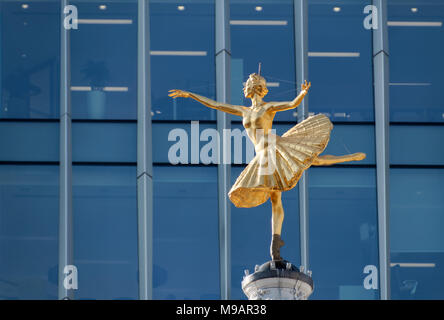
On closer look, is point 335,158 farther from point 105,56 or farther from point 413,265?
point 105,56

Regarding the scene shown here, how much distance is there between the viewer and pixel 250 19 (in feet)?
107

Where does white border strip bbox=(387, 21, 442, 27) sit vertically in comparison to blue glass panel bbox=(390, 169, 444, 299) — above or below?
above

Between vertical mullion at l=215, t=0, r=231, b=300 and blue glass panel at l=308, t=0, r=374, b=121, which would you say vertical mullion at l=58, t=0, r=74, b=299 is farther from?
blue glass panel at l=308, t=0, r=374, b=121

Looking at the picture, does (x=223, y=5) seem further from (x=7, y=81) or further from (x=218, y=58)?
(x=7, y=81)

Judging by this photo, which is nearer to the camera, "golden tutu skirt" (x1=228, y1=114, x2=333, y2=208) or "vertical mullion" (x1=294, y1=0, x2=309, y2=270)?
"golden tutu skirt" (x1=228, y1=114, x2=333, y2=208)

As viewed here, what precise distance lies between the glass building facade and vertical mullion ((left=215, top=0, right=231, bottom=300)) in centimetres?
4

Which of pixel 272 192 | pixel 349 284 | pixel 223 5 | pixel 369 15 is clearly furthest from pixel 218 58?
pixel 272 192

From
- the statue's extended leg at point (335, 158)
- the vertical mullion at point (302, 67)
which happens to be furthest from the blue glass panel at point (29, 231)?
the statue's extended leg at point (335, 158)

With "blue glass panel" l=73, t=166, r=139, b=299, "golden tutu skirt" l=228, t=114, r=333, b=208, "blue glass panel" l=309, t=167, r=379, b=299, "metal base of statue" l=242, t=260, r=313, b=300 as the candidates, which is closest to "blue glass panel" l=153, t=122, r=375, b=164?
"blue glass panel" l=309, t=167, r=379, b=299

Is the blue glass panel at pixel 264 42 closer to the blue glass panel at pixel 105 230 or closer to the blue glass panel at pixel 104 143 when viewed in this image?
the blue glass panel at pixel 104 143

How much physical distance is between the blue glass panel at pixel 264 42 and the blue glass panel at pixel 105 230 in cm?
361

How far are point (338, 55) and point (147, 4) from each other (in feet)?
15.7

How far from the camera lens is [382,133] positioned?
103ft

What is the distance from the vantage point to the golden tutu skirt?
22.6m
